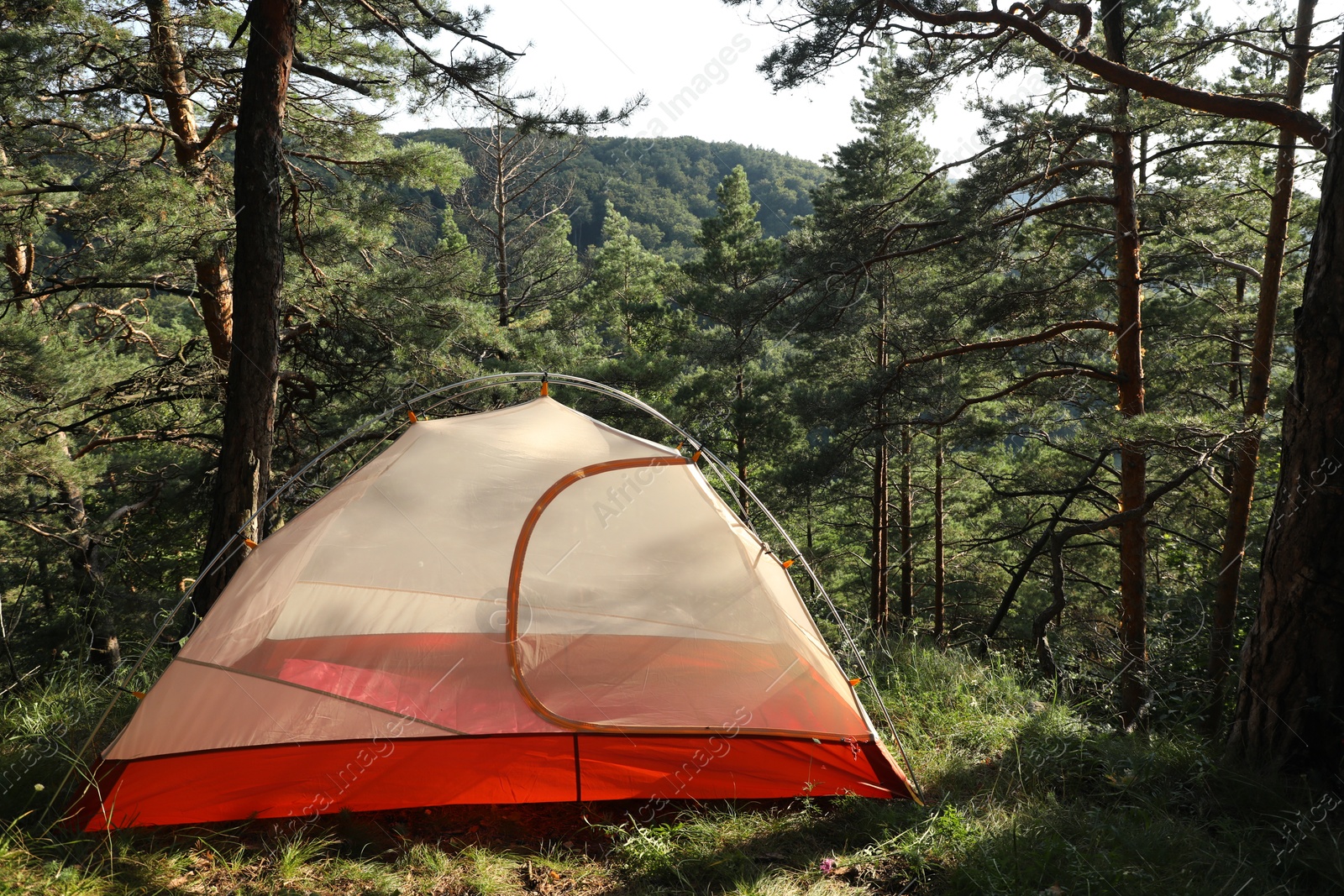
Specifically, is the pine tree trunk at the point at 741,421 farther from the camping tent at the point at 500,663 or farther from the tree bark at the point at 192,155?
the camping tent at the point at 500,663

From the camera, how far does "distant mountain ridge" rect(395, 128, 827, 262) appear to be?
44.1 m

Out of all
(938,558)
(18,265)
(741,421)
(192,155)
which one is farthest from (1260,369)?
(18,265)

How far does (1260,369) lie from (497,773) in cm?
618

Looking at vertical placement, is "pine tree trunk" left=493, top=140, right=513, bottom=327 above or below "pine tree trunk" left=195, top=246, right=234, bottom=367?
above

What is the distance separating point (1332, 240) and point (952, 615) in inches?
594

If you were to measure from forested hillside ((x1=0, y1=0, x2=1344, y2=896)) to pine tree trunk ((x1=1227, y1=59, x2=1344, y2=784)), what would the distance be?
0.04 ft

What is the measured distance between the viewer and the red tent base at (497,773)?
9.07 ft

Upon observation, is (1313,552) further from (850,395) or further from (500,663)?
(850,395)

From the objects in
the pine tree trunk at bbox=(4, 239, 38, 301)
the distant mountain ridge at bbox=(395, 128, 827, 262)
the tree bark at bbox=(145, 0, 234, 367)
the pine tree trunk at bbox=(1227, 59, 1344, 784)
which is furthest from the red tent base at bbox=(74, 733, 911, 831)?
the distant mountain ridge at bbox=(395, 128, 827, 262)

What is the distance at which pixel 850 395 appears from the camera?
9219mm

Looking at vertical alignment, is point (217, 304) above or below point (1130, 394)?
above

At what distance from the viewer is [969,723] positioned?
3.39 meters

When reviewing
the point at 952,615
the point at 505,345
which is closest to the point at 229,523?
the point at 505,345

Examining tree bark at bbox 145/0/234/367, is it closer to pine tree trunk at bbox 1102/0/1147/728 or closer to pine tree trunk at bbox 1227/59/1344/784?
pine tree trunk at bbox 1227/59/1344/784
